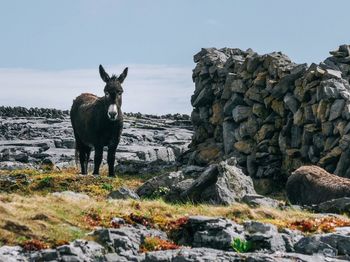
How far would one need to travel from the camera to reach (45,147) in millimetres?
54781

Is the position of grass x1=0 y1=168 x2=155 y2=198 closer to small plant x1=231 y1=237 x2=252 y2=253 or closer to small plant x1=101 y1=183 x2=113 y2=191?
small plant x1=101 y1=183 x2=113 y2=191

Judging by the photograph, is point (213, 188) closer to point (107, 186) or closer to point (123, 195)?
point (123, 195)

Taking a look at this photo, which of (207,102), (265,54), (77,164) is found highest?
(265,54)

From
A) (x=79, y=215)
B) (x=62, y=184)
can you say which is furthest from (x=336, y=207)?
(x=62, y=184)

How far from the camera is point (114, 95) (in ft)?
113

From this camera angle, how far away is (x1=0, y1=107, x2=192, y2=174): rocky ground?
4572 centimetres

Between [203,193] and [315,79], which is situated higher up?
[315,79]

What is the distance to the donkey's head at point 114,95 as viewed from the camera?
112ft

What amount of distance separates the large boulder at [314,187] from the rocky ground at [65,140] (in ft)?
44.1

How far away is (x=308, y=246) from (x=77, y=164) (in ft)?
90.7

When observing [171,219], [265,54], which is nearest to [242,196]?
[171,219]

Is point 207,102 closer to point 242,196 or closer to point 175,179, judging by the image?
point 175,179

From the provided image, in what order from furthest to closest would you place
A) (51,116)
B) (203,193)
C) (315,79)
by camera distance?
1. (51,116)
2. (315,79)
3. (203,193)

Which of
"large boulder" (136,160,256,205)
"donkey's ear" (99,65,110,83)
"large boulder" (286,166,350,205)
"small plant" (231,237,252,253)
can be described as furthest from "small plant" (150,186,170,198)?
"donkey's ear" (99,65,110,83)
